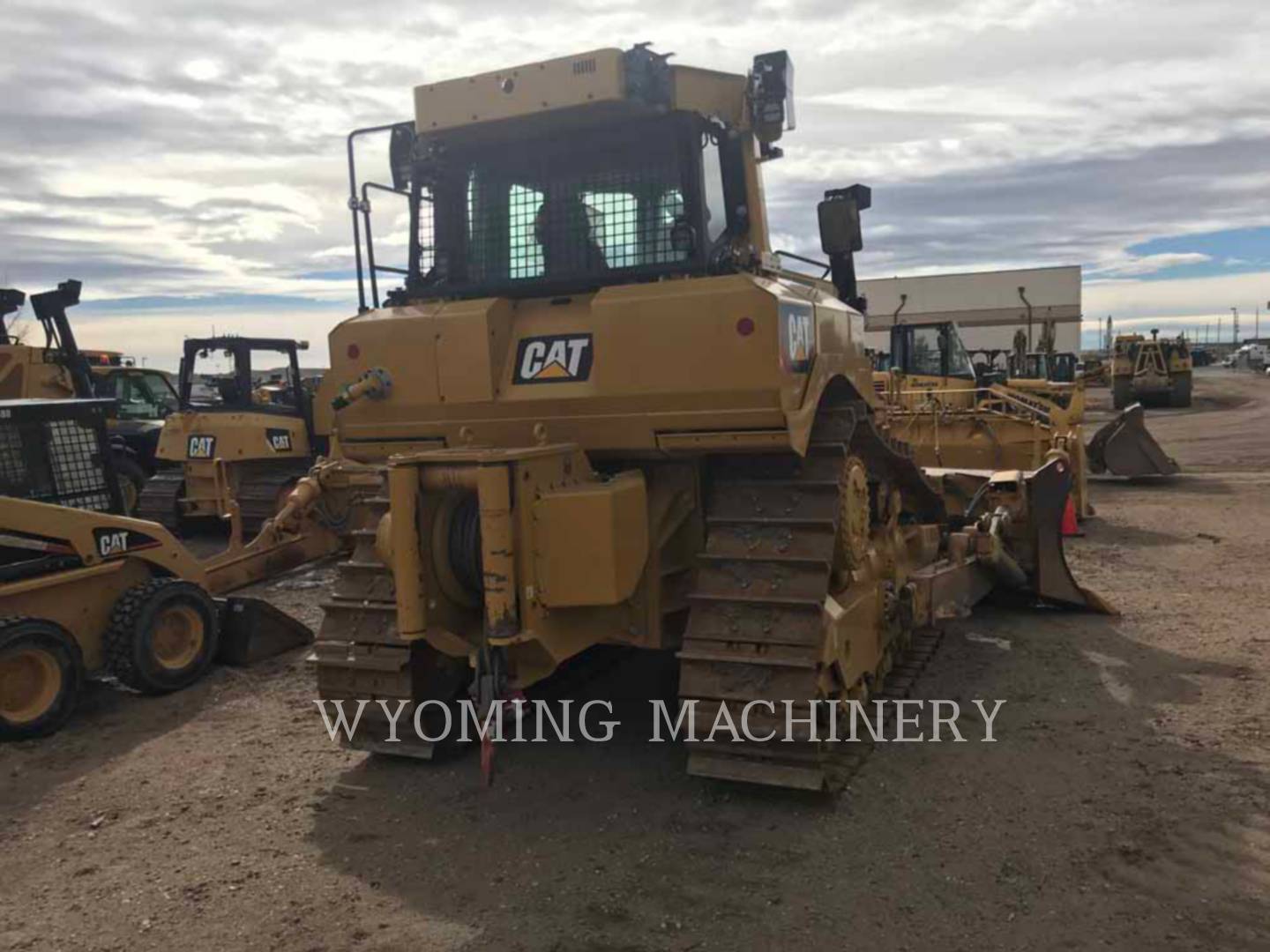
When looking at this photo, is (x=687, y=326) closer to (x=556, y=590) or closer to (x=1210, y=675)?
(x=556, y=590)

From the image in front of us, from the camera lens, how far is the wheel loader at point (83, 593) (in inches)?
225

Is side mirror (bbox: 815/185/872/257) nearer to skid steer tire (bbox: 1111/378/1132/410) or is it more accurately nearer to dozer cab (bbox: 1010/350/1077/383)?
dozer cab (bbox: 1010/350/1077/383)

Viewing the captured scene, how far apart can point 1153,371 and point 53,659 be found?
111ft

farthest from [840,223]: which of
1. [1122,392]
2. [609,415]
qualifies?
[1122,392]

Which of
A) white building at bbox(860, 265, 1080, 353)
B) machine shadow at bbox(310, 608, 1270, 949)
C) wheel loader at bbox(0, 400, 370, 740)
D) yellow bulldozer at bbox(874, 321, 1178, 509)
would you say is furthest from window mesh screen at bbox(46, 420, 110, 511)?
white building at bbox(860, 265, 1080, 353)

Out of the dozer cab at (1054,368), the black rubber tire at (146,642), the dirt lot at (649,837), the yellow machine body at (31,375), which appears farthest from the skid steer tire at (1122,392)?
the black rubber tire at (146,642)

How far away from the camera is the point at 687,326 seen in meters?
4.16

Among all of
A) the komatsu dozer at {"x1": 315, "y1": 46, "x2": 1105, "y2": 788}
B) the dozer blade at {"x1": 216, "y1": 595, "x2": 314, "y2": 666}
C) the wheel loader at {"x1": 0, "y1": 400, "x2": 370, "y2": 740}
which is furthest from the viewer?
the dozer blade at {"x1": 216, "y1": 595, "x2": 314, "y2": 666}

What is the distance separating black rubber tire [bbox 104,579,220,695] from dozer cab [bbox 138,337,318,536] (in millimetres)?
4572

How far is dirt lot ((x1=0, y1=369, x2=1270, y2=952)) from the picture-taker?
11.2 ft

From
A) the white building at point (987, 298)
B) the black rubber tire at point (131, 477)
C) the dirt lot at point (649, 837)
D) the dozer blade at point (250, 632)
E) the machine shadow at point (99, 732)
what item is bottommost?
the machine shadow at point (99, 732)

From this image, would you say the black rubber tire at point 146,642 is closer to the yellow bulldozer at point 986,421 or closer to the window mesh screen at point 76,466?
the window mesh screen at point 76,466

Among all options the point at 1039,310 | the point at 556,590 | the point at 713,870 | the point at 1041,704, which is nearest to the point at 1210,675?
the point at 1041,704

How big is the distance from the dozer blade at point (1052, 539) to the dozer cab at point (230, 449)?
7905mm
